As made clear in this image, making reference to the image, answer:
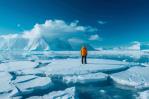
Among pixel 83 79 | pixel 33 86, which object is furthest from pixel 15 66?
pixel 33 86

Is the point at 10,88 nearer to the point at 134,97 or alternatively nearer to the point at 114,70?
the point at 134,97

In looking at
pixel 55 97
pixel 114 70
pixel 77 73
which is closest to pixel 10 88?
pixel 55 97

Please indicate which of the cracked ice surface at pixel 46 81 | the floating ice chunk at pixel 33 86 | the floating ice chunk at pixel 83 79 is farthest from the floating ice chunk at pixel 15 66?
the floating ice chunk at pixel 83 79

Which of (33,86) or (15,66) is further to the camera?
(15,66)

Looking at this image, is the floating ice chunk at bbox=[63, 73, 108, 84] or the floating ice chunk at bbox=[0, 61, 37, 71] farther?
the floating ice chunk at bbox=[0, 61, 37, 71]

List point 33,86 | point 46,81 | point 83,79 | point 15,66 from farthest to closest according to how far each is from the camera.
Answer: point 15,66 → point 83,79 → point 46,81 → point 33,86

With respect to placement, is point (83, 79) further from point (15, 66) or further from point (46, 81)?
point (15, 66)

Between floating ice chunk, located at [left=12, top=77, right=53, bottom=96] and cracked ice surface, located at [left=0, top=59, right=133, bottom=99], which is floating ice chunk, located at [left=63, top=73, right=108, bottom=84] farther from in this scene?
floating ice chunk, located at [left=12, top=77, right=53, bottom=96]

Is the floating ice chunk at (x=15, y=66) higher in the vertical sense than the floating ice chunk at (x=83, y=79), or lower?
higher

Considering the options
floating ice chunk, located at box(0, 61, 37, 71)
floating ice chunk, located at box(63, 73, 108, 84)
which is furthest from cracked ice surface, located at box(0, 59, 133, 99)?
floating ice chunk, located at box(0, 61, 37, 71)

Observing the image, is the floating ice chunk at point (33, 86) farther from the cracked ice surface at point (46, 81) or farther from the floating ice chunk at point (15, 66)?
the floating ice chunk at point (15, 66)

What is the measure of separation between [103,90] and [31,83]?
3.29 meters

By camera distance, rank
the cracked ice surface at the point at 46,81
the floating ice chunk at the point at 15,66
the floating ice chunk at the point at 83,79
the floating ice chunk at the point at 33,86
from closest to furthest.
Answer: the cracked ice surface at the point at 46,81 → the floating ice chunk at the point at 33,86 → the floating ice chunk at the point at 83,79 → the floating ice chunk at the point at 15,66

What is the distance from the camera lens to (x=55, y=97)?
23.1ft
